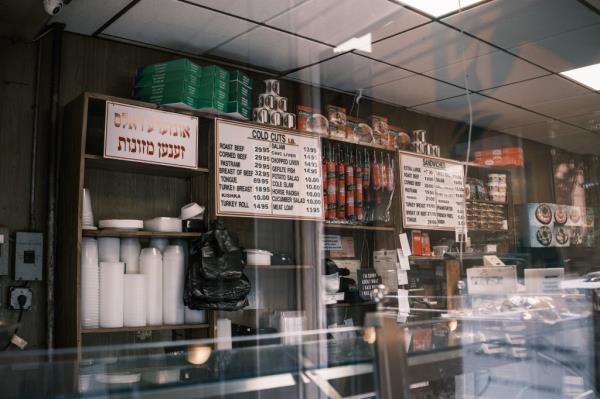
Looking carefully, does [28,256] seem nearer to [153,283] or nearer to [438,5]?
[153,283]

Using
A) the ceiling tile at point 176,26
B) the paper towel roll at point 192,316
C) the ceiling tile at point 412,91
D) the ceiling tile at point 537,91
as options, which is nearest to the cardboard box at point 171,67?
the ceiling tile at point 176,26

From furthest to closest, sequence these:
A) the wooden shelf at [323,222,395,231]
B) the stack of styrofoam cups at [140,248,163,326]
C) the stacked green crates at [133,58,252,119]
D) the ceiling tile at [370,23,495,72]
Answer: the wooden shelf at [323,222,395,231]
the ceiling tile at [370,23,495,72]
the stacked green crates at [133,58,252,119]
the stack of styrofoam cups at [140,248,163,326]

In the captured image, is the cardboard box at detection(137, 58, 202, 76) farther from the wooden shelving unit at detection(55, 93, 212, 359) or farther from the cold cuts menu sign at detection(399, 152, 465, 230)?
the cold cuts menu sign at detection(399, 152, 465, 230)

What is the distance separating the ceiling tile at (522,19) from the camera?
3180mm

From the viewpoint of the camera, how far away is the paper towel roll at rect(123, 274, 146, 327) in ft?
9.42

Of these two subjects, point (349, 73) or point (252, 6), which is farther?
point (349, 73)

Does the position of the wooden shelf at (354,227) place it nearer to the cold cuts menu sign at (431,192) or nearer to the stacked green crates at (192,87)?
the cold cuts menu sign at (431,192)

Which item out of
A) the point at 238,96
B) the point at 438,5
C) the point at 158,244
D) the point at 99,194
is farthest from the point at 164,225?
the point at 438,5

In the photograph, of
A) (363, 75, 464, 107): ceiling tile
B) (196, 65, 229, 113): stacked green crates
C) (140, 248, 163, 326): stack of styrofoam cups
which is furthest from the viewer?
(363, 75, 464, 107): ceiling tile

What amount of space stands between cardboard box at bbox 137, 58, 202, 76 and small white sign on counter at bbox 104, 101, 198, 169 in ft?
0.81

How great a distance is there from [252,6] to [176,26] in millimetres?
478

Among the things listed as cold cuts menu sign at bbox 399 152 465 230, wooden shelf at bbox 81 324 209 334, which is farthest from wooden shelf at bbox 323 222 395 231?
wooden shelf at bbox 81 324 209 334

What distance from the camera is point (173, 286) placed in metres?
3.03

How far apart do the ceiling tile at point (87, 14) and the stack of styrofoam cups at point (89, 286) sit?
44.7 inches
